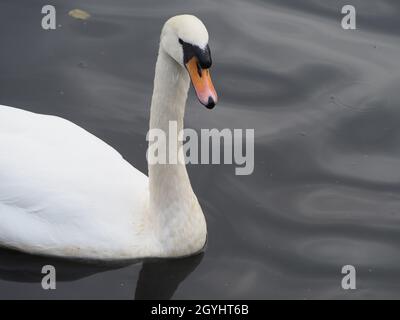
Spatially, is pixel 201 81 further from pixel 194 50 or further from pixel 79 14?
pixel 79 14

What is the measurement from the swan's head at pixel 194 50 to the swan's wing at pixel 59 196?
46.4 inches

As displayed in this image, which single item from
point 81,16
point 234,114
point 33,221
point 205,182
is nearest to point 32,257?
point 33,221

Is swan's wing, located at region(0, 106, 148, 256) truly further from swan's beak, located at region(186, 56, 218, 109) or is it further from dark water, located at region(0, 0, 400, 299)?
swan's beak, located at region(186, 56, 218, 109)

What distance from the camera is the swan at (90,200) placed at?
22.7 feet

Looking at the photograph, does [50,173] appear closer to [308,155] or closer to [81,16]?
[308,155]

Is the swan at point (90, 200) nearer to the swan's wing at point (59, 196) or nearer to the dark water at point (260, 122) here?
the swan's wing at point (59, 196)

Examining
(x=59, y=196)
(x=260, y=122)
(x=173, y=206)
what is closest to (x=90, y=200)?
(x=59, y=196)

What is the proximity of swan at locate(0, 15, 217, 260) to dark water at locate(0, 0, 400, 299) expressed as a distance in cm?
16

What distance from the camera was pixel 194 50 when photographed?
20.6 feet

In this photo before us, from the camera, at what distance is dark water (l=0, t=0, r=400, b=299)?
7082mm

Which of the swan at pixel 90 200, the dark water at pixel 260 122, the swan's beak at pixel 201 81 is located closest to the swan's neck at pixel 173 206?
the swan at pixel 90 200

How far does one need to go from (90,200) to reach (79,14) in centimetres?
339

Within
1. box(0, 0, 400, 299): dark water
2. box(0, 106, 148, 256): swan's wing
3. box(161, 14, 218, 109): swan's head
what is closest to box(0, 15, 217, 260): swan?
box(0, 106, 148, 256): swan's wing

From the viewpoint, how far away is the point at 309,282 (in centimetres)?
712
